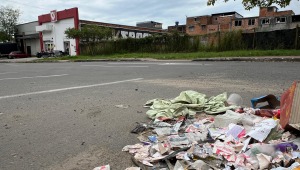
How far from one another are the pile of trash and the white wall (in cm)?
3362

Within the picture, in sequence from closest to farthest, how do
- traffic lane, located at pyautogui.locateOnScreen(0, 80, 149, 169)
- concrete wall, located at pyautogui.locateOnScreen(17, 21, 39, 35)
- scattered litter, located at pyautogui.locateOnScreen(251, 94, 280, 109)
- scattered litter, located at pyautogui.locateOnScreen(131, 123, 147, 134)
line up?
traffic lane, located at pyautogui.locateOnScreen(0, 80, 149, 169) → scattered litter, located at pyautogui.locateOnScreen(131, 123, 147, 134) → scattered litter, located at pyautogui.locateOnScreen(251, 94, 280, 109) → concrete wall, located at pyautogui.locateOnScreen(17, 21, 39, 35)

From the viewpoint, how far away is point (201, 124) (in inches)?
122

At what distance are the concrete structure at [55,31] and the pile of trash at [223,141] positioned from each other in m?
32.2

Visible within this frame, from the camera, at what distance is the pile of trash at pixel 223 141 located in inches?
81.8

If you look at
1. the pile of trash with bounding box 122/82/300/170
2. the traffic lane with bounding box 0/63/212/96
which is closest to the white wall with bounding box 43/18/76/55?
the traffic lane with bounding box 0/63/212/96

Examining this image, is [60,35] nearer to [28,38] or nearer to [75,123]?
[28,38]

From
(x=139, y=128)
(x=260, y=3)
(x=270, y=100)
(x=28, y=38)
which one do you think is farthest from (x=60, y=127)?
(x=28, y=38)

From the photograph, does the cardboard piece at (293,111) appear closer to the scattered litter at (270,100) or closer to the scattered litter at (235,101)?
the scattered litter at (270,100)

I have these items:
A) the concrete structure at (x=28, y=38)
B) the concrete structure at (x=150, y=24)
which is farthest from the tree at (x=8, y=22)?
the concrete structure at (x=150, y=24)

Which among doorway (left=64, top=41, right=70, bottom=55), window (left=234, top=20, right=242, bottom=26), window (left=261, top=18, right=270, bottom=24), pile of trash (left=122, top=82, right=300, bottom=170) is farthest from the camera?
window (left=234, top=20, right=242, bottom=26)

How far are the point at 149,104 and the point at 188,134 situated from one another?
1.70 meters

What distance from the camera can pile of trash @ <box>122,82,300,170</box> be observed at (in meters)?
2.08

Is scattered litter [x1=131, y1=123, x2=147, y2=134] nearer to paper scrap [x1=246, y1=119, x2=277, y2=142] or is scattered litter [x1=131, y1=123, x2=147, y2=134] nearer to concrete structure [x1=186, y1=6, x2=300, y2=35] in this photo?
paper scrap [x1=246, y1=119, x2=277, y2=142]

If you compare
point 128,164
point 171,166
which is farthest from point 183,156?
point 128,164
